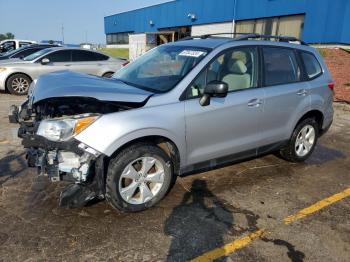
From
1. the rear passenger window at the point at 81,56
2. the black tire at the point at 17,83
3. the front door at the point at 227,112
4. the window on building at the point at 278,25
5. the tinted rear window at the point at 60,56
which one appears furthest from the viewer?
the window on building at the point at 278,25

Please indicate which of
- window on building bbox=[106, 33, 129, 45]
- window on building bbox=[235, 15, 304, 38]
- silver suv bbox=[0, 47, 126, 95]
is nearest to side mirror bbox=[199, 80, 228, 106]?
silver suv bbox=[0, 47, 126, 95]

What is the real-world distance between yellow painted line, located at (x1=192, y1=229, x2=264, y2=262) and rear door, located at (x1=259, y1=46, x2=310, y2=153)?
1.64 m

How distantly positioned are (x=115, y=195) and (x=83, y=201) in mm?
318

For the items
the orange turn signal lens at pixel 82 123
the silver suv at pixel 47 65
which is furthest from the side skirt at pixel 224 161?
the silver suv at pixel 47 65

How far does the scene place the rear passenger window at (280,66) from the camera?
459 cm

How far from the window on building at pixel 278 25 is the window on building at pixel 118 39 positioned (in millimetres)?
31045

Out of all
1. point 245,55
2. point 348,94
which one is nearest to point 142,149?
point 245,55

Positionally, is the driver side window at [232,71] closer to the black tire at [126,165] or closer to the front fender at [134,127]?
the front fender at [134,127]

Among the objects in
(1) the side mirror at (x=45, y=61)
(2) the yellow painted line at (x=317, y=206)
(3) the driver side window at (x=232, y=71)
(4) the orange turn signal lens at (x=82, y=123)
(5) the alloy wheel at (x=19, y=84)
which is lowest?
(2) the yellow painted line at (x=317, y=206)

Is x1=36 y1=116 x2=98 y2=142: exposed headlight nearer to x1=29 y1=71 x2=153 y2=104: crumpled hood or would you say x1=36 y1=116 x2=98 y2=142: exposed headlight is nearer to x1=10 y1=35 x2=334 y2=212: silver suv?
x1=10 y1=35 x2=334 y2=212: silver suv

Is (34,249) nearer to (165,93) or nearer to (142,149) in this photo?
(142,149)

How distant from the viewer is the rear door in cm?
457

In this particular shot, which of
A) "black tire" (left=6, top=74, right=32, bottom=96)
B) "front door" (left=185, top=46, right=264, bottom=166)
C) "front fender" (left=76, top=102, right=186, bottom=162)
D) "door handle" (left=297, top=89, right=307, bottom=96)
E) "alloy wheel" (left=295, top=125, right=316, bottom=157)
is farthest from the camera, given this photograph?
"black tire" (left=6, top=74, right=32, bottom=96)

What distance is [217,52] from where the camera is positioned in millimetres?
4094
